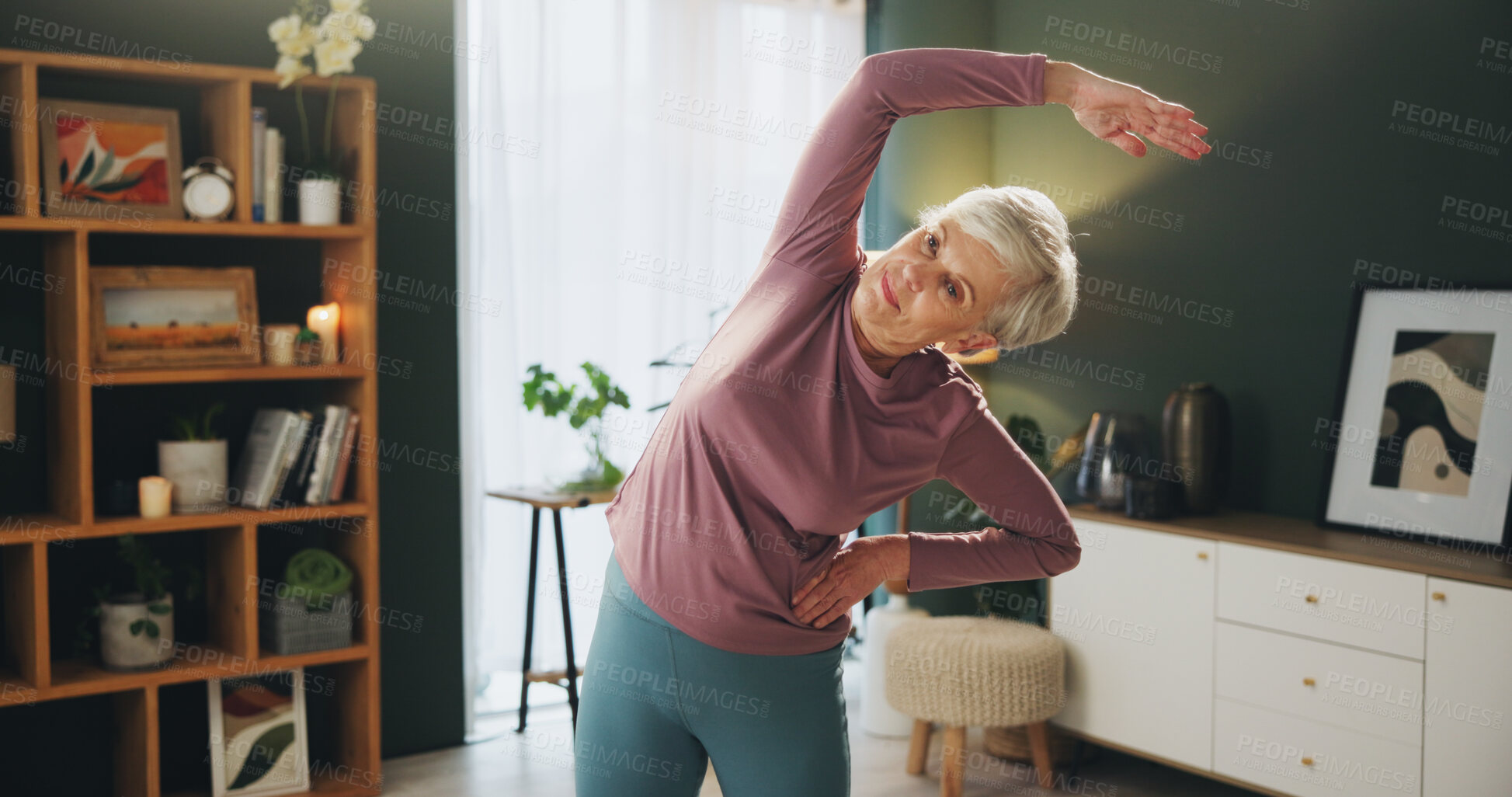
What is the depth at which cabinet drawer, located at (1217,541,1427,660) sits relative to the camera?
264 cm

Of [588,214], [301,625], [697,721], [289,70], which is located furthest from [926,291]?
[588,214]

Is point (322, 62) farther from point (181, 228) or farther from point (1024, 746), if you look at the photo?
point (1024, 746)

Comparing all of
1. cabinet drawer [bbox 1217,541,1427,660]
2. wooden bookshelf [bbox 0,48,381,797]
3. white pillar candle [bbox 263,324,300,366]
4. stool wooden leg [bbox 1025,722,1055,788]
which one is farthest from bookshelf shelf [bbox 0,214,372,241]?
cabinet drawer [bbox 1217,541,1427,660]

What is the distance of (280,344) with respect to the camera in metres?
2.97

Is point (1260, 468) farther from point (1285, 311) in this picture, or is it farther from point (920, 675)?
point (920, 675)

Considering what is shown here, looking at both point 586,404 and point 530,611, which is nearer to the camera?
point 586,404

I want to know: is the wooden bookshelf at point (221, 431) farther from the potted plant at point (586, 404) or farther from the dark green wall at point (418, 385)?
the potted plant at point (586, 404)

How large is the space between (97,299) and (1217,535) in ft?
9.22

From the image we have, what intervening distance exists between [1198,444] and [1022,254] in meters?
2.19

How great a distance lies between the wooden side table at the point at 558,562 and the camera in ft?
11.0

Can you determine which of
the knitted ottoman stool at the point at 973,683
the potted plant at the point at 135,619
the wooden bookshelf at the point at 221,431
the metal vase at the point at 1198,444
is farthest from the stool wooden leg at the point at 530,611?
the metal vase at the point at 1198,444

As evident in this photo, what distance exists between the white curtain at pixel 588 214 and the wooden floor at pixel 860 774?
0.29m

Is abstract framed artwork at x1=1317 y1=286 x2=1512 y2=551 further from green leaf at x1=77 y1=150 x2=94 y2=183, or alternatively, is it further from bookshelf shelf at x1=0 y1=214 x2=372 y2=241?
green leaf at x1=77 y1=150 x2=94 y2=183

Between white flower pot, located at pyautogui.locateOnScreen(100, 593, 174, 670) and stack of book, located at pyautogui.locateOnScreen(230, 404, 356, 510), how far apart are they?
34 cm
